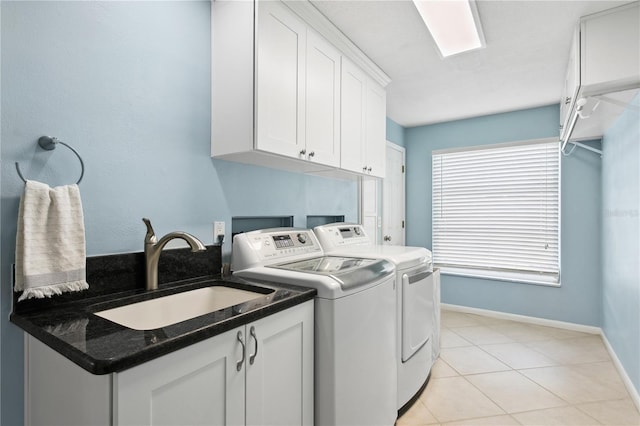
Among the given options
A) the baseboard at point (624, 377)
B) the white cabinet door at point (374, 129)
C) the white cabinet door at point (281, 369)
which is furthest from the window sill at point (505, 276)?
the white cabinet door at point (281, 369)

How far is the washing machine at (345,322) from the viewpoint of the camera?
1.39m

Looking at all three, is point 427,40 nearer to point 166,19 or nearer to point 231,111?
point 231,111

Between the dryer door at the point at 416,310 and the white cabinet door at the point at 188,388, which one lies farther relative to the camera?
the dryer door at the point at 416,310

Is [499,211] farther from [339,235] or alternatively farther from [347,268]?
[347,268]

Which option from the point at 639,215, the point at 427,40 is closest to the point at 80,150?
the point at 427,40

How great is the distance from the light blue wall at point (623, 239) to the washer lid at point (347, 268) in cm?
175

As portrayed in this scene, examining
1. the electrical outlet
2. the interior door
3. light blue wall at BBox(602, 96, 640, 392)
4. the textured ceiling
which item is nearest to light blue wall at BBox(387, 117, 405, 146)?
the interior door

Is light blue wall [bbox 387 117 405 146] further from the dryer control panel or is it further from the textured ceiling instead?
the dryer control panel

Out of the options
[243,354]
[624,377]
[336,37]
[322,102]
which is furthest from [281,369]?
[624,377]

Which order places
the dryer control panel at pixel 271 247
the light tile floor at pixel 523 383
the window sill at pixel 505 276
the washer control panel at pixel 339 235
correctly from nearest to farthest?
the dryer control panel at pixel 271 247 < the light tile floor at pixel 523 383 < the washer control panel at pixel 339 235 < the window sill at pixel 505 276

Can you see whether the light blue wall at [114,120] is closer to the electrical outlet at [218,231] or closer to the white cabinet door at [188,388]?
the electrical outlet at [218,231]

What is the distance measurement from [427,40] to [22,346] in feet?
8.68

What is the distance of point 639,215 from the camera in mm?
2092

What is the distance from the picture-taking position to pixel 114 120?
4.48 ft
